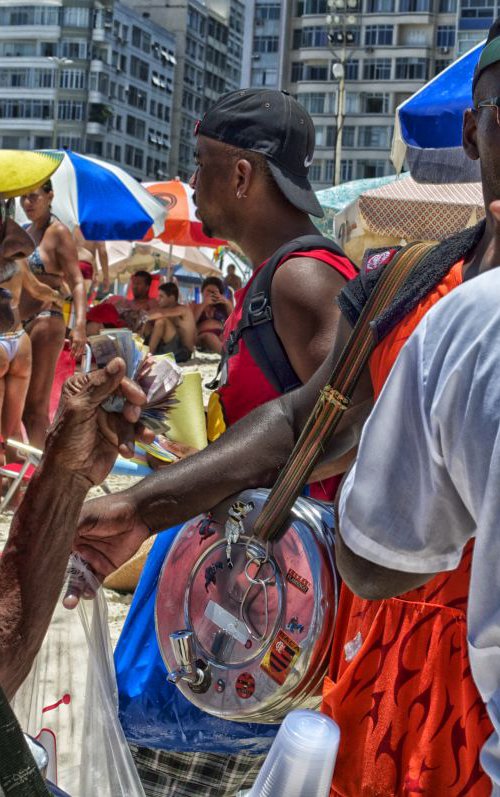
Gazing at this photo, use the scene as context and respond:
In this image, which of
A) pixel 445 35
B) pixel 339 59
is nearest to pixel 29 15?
pixel 445 35

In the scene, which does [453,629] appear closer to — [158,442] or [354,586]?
[354,586]

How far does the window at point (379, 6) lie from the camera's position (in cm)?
8912

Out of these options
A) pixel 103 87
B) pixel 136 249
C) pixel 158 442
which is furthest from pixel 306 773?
pixel 103 87

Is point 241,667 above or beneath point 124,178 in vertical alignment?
above

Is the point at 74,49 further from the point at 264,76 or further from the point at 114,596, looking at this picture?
the point at 114,596

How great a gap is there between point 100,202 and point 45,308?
4390mm

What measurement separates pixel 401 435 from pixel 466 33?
90498 mm

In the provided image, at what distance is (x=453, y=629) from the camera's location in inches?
55.9

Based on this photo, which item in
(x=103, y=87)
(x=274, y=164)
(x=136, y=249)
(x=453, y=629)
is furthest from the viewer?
(x=103, y=87)

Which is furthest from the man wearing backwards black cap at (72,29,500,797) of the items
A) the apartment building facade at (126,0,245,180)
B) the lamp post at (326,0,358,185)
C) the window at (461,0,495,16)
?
the apartment building facade at (126,0,245,180)

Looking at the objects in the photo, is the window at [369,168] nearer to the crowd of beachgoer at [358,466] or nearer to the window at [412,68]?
the window at [412,68]

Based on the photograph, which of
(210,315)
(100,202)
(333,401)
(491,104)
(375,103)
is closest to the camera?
(491,104)

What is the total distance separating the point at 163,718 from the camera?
2088 millimetres

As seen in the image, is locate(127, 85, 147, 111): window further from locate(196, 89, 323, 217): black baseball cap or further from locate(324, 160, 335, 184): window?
locate(196, 89, 323, 217): black baseball cap
